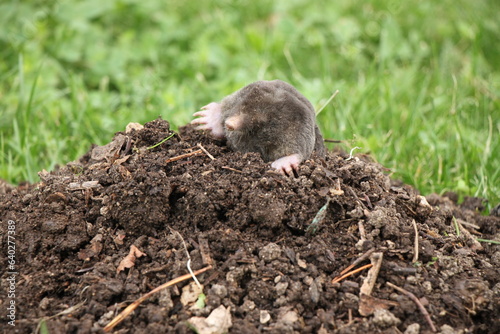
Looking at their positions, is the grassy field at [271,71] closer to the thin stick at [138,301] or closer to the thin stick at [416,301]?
the thin stick at [416,301]

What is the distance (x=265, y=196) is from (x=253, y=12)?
4879 millimetres

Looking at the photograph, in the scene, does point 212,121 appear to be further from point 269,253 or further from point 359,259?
point 359,259

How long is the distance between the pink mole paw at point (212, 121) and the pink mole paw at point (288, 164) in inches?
18.4

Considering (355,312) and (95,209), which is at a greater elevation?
(95,209)

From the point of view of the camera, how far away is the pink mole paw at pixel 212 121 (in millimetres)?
3100

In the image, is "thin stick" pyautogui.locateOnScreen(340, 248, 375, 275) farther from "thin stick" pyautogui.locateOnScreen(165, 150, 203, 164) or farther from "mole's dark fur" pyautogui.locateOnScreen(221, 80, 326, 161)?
"thin stick" pyautogui.locateOnScreen(165, 150, 203, 164)

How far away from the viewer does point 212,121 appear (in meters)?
3.15

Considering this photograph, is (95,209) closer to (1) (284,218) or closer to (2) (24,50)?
(1) (284,218)

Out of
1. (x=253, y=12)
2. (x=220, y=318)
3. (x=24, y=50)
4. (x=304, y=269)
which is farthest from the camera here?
(x=253, y=12)

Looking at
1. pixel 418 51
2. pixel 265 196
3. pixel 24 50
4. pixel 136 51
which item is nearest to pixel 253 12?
pixel 136 51

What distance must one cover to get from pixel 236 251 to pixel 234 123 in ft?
2.47

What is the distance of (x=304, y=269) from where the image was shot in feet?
7.79

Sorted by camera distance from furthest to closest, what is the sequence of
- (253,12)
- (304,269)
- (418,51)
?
(253,12) → (418,51) → (304,269)

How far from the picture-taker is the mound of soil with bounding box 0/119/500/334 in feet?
7.25
